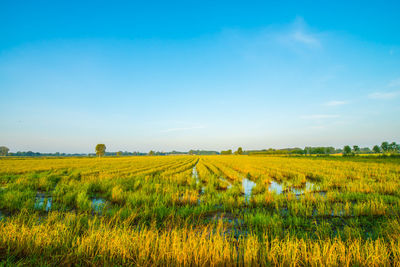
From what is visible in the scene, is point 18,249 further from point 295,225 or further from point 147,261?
point 295,225

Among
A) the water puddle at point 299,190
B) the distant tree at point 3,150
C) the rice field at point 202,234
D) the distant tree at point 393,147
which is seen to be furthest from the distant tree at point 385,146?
the distant tree at point 3,150

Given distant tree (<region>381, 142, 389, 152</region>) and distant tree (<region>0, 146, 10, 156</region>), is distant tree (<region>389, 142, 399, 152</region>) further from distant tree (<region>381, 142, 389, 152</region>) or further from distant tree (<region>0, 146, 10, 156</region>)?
distant tree (<region>0, 146, 10, 156</region>)

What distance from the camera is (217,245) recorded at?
2.83 m

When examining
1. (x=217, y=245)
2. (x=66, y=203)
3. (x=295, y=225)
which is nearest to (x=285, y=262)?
(x=217, y=245)

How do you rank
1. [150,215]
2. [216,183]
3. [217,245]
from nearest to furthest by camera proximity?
[217,245]
[150,215]
[216,183]

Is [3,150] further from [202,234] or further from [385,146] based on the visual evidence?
[385,146]

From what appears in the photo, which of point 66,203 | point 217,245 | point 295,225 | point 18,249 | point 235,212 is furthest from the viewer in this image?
point 66,203

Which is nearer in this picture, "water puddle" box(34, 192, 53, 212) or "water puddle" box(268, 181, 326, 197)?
"water puddle" box(34, 192, 53, 212)

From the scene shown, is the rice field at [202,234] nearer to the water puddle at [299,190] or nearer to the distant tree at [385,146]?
the water puddle at [299,190]

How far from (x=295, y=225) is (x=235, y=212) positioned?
6.11 ft

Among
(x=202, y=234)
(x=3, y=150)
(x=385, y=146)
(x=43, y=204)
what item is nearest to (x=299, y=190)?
(x=202, y=234)

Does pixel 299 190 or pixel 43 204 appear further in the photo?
pixel 299 190

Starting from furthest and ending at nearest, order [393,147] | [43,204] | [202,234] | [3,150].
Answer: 1. [3,150]
2. [393,147]
3. [43,204]
4. [202,234]

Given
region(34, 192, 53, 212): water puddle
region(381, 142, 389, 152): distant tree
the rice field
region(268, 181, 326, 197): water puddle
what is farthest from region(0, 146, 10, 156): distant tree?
region(381, 142, 389, 152): distant tree
